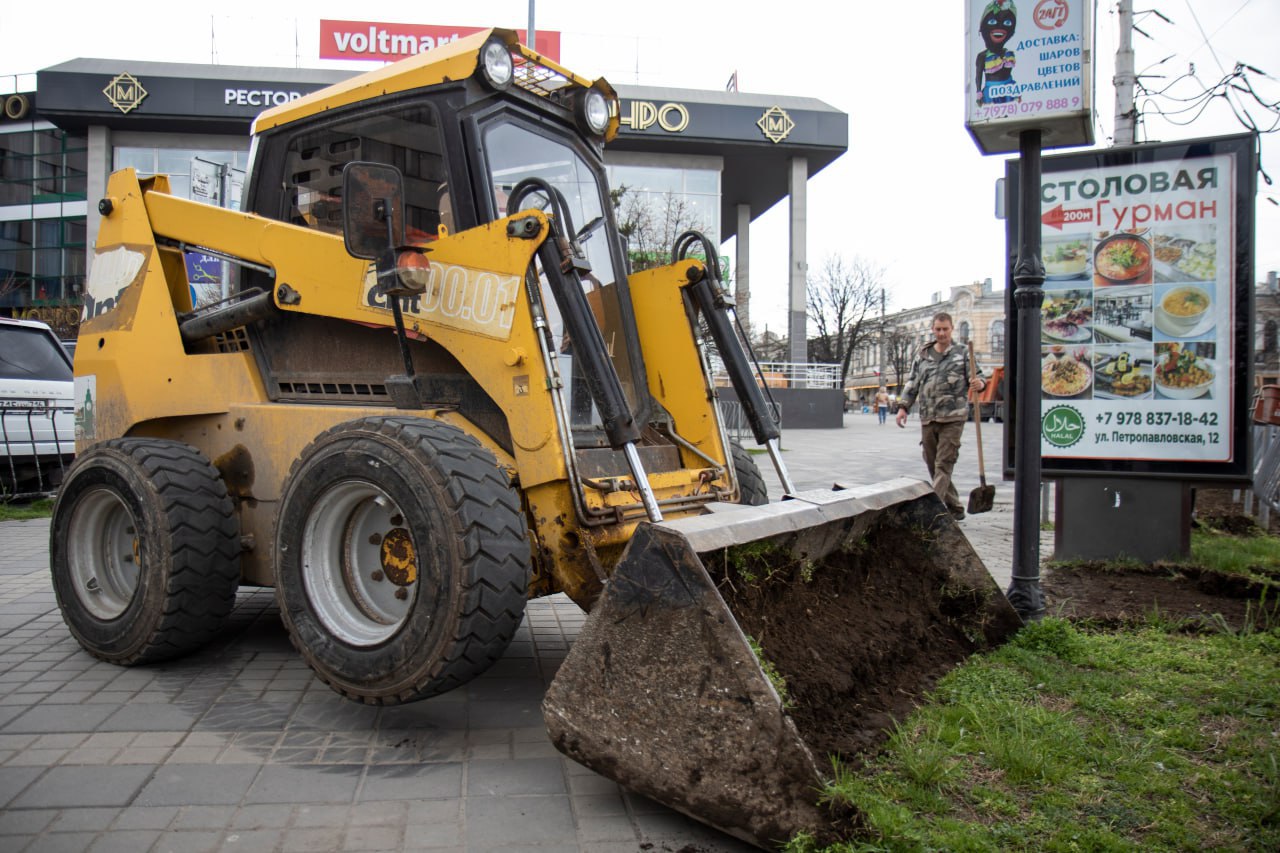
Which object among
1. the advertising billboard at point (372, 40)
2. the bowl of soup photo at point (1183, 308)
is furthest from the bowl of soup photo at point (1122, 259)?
the advertising billboard at point (372, 40)

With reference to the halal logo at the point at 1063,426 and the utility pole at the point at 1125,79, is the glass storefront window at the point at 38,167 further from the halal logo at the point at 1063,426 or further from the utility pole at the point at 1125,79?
the halal logo at the point at 1063,426

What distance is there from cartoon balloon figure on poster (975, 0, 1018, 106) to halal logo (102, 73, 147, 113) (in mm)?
30278

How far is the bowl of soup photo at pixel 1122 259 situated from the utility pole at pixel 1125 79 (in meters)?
8.49

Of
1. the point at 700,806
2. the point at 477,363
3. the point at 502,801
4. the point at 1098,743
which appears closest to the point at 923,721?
the point at 1098,743

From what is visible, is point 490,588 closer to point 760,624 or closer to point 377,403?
point 760,624

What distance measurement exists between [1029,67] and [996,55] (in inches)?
6.9

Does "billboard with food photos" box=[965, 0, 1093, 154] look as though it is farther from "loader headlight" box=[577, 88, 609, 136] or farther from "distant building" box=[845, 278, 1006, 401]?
"distant building" box=[845, 278, 1006, 401]

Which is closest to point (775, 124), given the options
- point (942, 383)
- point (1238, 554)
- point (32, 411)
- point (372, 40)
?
point (372, 40)

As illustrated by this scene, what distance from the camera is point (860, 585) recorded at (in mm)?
4059

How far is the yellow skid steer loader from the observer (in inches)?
113

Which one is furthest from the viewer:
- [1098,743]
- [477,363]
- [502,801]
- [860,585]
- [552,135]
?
[552,135]

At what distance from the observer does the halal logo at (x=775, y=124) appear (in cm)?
3052

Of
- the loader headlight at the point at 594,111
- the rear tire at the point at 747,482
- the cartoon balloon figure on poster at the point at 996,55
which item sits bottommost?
the rear tire at the point at 747,482

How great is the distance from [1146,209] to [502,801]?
20.7 feet
